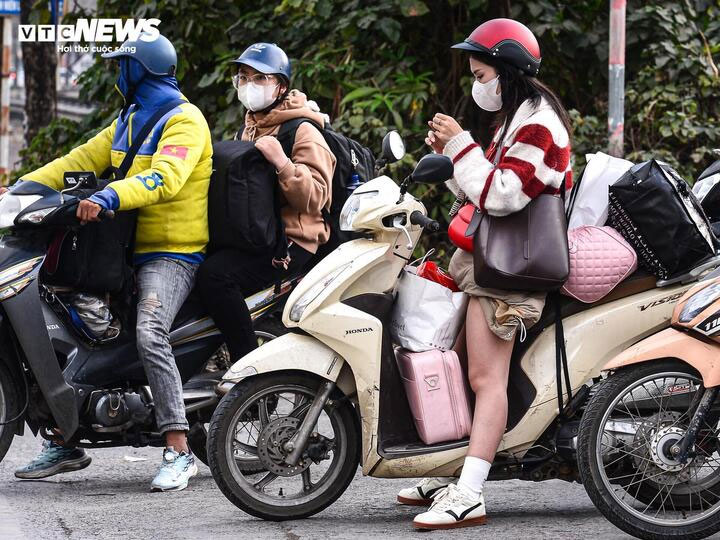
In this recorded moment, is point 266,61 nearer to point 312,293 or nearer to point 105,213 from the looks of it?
point 105,213

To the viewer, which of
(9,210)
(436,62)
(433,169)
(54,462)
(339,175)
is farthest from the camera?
(436,62)

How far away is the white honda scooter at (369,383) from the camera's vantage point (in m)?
5.11

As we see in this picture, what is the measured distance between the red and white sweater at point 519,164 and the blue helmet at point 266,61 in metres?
1.54

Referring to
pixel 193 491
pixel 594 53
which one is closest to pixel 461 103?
pixel 594 53

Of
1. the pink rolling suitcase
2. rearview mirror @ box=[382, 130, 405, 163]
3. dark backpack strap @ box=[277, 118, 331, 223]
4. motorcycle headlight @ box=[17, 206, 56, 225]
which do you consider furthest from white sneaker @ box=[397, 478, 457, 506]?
motorcycle headlight @ box=[17, 206, 56, 225]

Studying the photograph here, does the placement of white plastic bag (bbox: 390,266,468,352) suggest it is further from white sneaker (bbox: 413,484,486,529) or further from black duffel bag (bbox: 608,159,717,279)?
black duffel bag (bbox: 608,159,717,279)

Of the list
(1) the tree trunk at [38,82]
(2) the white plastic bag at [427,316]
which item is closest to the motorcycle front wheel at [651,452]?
(2) the white plastic bag at [427,316]

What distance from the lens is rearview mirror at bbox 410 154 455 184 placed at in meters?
4.82

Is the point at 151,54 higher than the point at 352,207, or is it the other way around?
the point at 151,54

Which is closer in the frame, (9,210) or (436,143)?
(436,143)

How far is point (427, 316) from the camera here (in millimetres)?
5215

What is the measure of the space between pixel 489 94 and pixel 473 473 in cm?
140

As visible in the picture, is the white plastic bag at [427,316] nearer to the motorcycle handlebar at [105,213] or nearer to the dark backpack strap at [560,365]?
the dark backpack strap at [560,365]

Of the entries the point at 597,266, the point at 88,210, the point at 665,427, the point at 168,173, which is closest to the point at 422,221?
the point at 597,266
